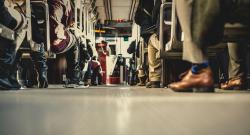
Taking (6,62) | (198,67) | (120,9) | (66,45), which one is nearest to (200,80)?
(198,67)

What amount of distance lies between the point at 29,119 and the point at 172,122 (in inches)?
12.8

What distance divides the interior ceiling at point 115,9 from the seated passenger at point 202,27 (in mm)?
11308

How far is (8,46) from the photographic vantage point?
305 cm

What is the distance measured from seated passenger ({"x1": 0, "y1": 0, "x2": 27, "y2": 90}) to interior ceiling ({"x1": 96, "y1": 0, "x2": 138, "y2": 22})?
10089 millimetres

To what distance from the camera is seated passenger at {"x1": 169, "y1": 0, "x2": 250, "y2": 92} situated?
183 cm

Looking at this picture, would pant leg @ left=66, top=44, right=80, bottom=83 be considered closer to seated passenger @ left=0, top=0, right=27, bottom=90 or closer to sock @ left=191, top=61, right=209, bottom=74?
seated passenger @ left=0, top=0, right=27, bottom=90

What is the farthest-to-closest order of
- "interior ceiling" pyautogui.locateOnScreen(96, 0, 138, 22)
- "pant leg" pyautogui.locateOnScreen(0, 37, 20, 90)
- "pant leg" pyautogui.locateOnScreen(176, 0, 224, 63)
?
"interior ceiling" pyautogui.locateOnScreen(96, 0, 138, 22), "pant leg" pyautogui.locateOnScreen(0, 37, 20, 90), "pant leg" pyautogui.locateOnScreen(176, 0, 224, 63)

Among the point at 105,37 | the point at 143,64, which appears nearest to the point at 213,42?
the point at 143,64

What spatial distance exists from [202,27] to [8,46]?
1868 mm

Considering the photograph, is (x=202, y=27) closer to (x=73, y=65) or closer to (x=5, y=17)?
(x=5, y=17)

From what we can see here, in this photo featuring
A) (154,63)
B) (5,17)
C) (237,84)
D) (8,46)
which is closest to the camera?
(237,84)

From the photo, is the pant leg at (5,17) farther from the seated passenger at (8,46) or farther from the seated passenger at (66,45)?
the seated passenger at (66,45)

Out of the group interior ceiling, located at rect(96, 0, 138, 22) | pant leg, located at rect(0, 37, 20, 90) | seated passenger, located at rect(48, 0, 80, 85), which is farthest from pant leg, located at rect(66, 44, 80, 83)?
interior ceiling, located at rect(96, 0, 138, 22)

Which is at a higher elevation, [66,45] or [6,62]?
[66,45]
